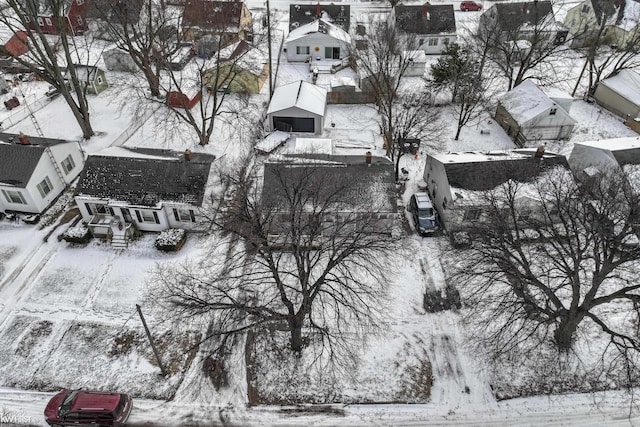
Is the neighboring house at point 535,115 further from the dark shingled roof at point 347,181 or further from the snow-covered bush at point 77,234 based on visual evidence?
the snow-covered bush at point 77,234

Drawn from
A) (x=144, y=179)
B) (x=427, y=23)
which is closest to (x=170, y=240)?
(x=144, y=179)

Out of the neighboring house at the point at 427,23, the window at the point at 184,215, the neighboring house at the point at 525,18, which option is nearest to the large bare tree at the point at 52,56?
the window at the point at 184,215

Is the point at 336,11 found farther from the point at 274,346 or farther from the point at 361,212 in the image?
the point at 274,346

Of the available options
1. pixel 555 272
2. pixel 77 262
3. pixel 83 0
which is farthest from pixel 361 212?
pixel 83 0

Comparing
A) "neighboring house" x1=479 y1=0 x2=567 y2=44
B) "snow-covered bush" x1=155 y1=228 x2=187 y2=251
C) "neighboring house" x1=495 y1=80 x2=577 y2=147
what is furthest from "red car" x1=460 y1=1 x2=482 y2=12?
"snow-covered bush" x1=155 y1=228 x2=187 y2=251

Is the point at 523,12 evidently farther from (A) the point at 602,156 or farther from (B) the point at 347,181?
(B) the point at 347,181

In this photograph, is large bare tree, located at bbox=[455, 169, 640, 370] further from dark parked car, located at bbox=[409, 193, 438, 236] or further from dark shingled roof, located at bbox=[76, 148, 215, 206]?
dark shingled roof, located at bbox=[76, 148, 215, 206]
